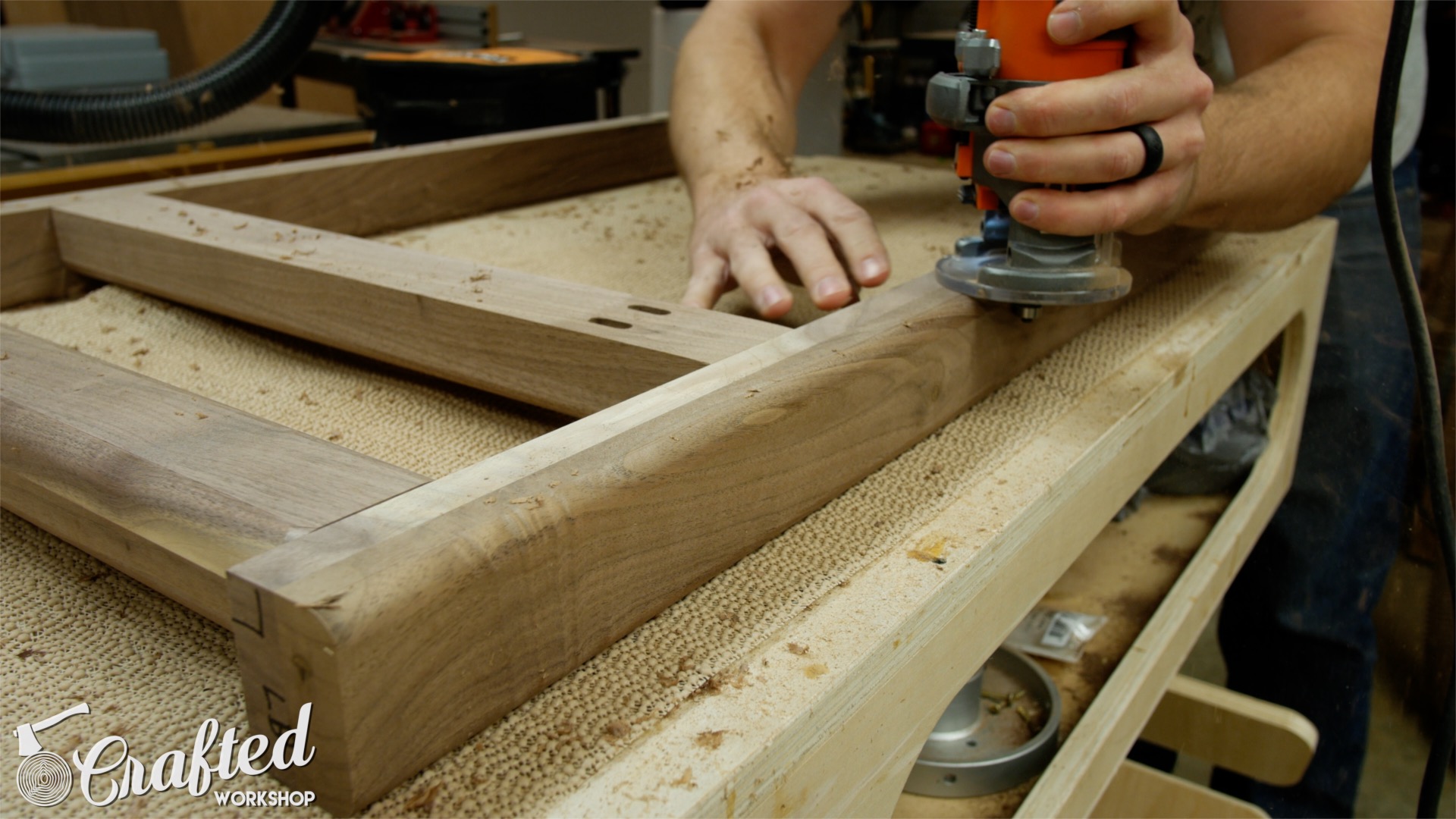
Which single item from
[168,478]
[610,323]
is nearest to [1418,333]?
[610,323]

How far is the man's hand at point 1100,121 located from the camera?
613 mm

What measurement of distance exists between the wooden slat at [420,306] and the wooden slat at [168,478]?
0.17 meters

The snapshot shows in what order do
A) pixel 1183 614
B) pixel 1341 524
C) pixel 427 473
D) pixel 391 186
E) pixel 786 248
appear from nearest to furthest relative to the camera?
pixel 427 473, pixel 786 248, pixel 1183 614, pixel 391 186, pixel 1341 524

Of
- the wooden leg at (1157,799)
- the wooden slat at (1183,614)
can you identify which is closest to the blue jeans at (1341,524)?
the wooden slat at (1183,614)

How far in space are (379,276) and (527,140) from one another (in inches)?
21.6

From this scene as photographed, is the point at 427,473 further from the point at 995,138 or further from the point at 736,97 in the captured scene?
the point at 736,97

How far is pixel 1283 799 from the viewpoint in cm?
155

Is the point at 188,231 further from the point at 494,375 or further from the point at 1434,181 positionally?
the point at 1434,181

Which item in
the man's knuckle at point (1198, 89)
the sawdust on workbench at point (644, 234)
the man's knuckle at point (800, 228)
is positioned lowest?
the sawdust on workbench at point (644, 234)

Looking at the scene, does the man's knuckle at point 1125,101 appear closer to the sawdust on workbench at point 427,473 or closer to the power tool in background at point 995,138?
the power tool in background at point 995,138

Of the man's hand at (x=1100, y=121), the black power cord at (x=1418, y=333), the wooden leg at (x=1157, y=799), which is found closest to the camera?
the man's hand at (x=1100, y=121)

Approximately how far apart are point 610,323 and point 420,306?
0.13m

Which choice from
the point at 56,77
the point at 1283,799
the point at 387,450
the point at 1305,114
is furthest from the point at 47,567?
the point at 1283,799

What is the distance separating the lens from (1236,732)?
1226 millimetres
